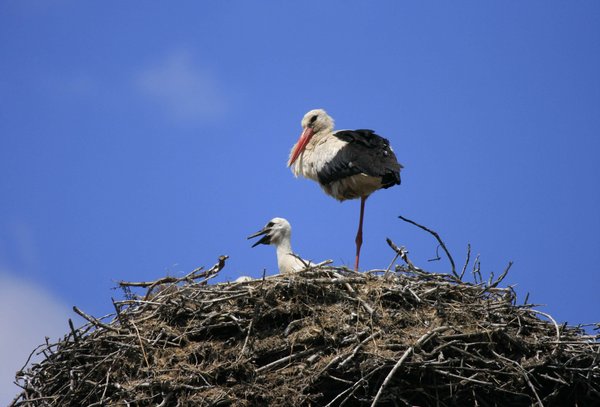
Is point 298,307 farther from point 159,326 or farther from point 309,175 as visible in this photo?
point 309,175

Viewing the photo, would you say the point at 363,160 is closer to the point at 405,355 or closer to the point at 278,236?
the point at 278,236

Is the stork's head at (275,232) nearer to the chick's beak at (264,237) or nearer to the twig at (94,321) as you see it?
the chick's beak at (264,237)

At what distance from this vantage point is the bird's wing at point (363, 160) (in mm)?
8516

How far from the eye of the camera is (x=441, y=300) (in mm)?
6219

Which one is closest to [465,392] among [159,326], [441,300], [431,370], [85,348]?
[431,370]

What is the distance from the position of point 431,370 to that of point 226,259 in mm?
2045

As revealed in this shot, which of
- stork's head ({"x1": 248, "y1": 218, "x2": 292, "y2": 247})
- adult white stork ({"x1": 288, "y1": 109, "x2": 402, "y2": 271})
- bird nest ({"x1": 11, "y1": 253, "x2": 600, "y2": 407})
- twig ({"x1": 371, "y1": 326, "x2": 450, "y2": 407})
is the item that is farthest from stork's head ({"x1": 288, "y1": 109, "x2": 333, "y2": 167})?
twig ({"x1": 371, "y1": 326, "x2": 450, "y2": 407})

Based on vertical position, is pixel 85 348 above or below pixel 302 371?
above

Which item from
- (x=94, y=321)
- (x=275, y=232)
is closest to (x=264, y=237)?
(x=275, y=232)

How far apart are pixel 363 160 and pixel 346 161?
0.20 m

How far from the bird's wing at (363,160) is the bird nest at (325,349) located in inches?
82.4

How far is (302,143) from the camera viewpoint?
9680 millimetres

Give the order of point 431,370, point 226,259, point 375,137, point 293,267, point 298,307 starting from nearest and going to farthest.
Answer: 1. point 431,370
2. point 298,307
3. point 226,259
4. point 293,267
5. point 375,137

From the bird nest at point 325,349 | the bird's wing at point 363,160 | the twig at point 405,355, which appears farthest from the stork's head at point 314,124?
the twig at point 405,355
